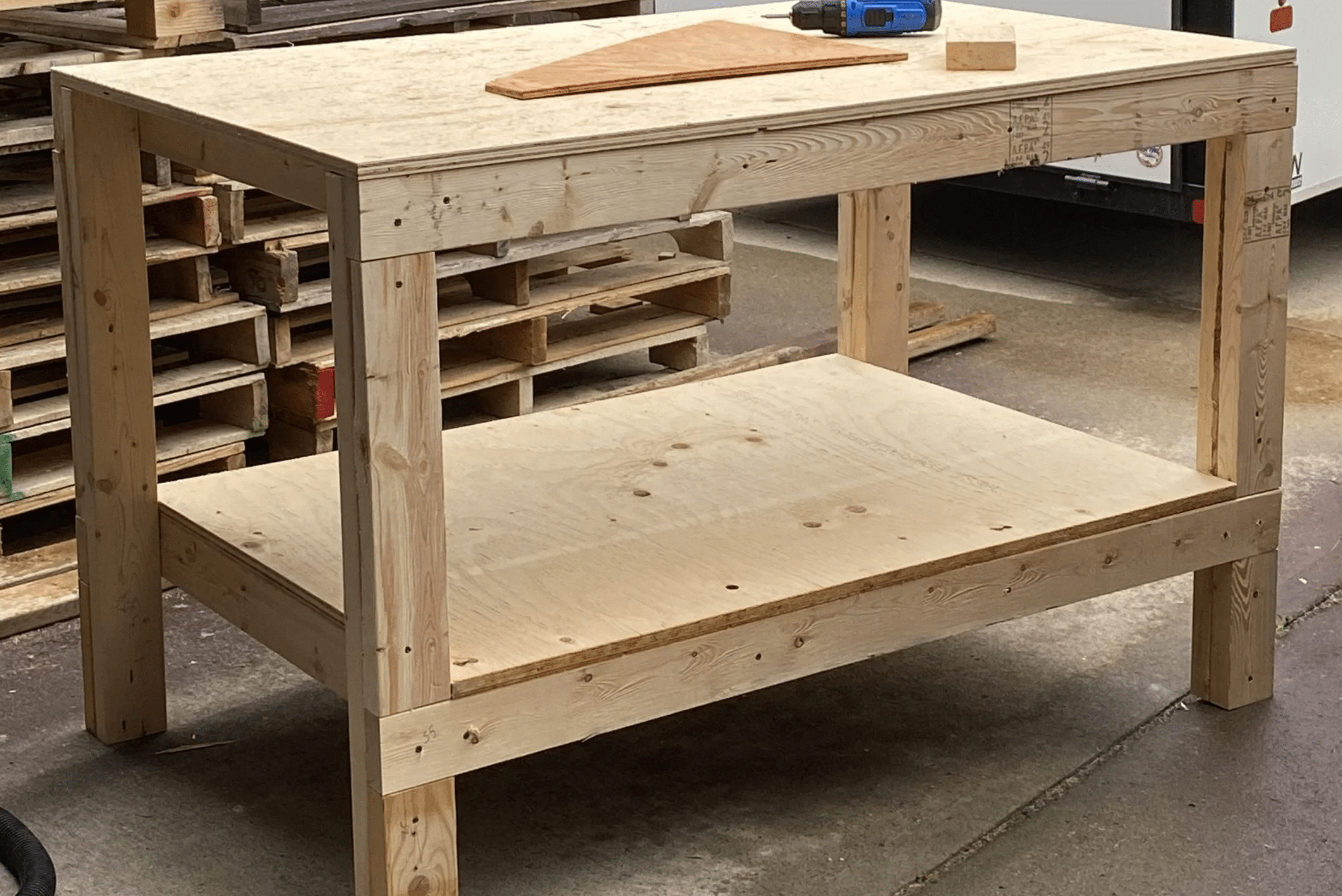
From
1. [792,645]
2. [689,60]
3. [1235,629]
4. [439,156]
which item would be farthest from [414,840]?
[1235,629]

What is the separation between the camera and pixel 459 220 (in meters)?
2.22

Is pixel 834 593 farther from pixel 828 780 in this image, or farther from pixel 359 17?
pixel 359 17

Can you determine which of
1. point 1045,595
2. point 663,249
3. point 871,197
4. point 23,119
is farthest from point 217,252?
point 663,249

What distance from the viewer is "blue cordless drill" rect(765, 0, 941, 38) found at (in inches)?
122

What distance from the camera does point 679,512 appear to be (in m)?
2.99

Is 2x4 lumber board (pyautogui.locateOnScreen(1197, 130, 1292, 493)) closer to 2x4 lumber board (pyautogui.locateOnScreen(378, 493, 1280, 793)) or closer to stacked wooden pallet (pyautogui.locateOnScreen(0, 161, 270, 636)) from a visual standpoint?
2x4 lumber board (pyautogui.locateOnScreen(378, 493, 1280, 793))

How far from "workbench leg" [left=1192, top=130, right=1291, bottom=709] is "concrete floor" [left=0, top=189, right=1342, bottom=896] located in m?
0.11

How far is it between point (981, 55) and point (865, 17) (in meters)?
0.38

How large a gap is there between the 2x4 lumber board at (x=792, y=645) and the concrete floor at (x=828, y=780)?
30 centimetres

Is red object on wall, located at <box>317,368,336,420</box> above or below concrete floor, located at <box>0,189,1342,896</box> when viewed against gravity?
above

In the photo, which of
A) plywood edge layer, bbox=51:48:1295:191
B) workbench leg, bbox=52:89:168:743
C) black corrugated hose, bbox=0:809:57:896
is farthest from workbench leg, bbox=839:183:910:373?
black corrugated hose, bbox=0:809:57:896

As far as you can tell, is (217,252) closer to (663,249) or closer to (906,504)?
(906,504)

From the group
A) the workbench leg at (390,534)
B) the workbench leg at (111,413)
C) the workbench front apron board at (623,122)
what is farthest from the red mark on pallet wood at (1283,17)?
the workbench leg at (390,534)

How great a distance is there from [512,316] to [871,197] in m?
1.08
